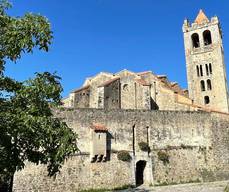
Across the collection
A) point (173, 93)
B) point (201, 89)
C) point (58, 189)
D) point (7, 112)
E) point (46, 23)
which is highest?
point (201, 89)

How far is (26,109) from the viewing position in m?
12.3

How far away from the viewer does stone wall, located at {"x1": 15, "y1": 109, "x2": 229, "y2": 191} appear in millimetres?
27016

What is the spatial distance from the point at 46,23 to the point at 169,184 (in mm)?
20431

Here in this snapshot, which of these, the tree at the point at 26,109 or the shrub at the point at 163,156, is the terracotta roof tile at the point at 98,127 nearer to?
the shrub at the point at 163,156

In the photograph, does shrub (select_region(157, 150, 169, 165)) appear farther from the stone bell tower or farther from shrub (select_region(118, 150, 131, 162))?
the stone bell tower

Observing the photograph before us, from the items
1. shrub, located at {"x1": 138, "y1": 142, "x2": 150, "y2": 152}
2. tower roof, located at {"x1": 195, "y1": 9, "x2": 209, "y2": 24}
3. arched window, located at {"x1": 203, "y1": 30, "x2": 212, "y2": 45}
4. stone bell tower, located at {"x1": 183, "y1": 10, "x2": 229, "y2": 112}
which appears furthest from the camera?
tower roof, located at {"x1": 195, "y1": 9, "x2": 209, "y2": 24}

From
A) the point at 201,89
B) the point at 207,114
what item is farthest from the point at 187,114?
the point at 201,89

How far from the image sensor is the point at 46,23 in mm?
12148

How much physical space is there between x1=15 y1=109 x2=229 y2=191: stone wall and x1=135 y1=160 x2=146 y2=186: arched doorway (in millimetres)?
484

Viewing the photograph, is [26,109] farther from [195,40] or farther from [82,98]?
[195,40]

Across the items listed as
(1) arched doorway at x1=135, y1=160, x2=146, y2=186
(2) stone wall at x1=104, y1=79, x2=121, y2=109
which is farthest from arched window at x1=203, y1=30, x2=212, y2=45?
(1) arched doorway at x1=135, y1=160, x2=146, y2=186

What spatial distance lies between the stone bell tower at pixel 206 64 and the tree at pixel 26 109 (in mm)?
39548

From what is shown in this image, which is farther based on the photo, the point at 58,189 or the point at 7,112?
the point at 58,189

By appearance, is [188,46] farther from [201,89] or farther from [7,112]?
[7,112]
